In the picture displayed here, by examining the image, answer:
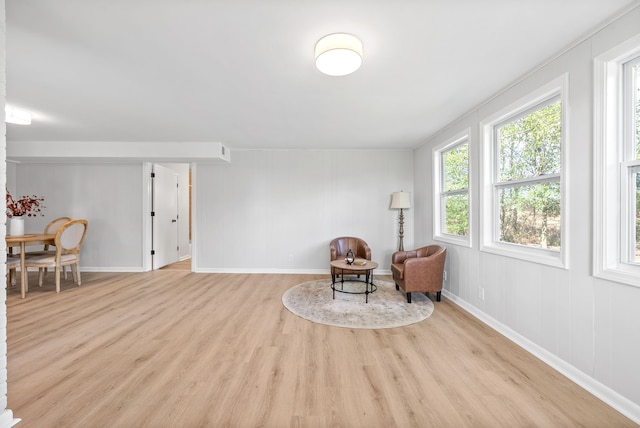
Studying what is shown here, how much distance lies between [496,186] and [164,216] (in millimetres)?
5939

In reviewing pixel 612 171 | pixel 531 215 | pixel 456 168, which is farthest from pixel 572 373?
pixel 456 168

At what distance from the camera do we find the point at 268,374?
1.92 metres

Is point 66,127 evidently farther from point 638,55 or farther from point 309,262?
Answer: point 638,55

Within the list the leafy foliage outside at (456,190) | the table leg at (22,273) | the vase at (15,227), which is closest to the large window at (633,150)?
the leafy foliage outside at (456,190)

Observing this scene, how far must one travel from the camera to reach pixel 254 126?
3.75 meters

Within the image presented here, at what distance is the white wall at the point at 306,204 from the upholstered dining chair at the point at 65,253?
1.77 metres

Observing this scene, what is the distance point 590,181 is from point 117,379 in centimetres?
355

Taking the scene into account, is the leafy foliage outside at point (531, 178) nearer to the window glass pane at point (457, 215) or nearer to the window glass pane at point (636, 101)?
the window glass pane at point (636, 101)

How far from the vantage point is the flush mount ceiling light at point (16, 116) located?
3.04 meters

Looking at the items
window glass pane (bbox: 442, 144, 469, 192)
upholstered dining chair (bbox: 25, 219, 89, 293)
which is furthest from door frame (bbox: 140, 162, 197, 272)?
window glass pane (bbox: 442, 144, 469, 192)

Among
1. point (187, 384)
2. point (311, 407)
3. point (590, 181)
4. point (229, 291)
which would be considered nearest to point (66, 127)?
point (229, 291)

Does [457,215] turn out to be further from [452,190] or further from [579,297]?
[579,297]

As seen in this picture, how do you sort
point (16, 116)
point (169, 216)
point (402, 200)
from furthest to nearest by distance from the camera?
1. point (169, 216)
2. point (402, 200)
3. point (16, 116)

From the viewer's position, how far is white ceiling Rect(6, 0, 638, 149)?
158 cm
